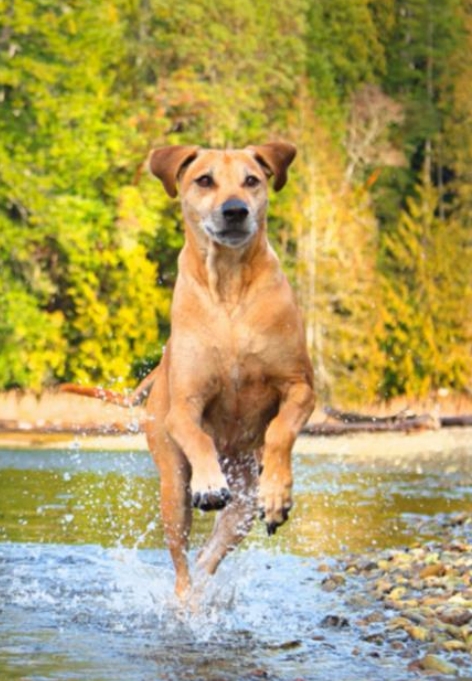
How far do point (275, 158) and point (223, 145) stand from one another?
86.7ft

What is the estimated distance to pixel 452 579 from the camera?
9.47m

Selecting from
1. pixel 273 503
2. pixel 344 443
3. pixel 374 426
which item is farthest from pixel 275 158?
pixel 374 426

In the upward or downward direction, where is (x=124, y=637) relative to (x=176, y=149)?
downward

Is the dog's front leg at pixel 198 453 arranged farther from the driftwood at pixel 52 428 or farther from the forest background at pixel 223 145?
the forest background at pixel 223 145

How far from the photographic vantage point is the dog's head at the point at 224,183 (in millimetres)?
7594

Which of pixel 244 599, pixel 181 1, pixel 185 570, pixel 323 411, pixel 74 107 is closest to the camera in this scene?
pixel 185 570

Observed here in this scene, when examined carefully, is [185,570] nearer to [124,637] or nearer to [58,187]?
[124,637]

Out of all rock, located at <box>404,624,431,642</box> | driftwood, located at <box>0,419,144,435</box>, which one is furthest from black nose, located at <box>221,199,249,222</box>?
driftwood, located at <box>0,419,144,435</box>

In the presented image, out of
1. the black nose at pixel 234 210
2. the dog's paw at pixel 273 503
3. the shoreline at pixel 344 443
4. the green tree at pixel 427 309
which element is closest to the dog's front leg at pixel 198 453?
the dog's paw at pixel 273 503

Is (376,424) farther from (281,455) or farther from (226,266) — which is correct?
(281,455)

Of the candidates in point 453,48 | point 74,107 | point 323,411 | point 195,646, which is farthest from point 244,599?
point 453,48

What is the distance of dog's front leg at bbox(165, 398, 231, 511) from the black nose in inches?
30.8

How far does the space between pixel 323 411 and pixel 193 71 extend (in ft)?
34.5

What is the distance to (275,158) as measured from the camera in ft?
26.6
